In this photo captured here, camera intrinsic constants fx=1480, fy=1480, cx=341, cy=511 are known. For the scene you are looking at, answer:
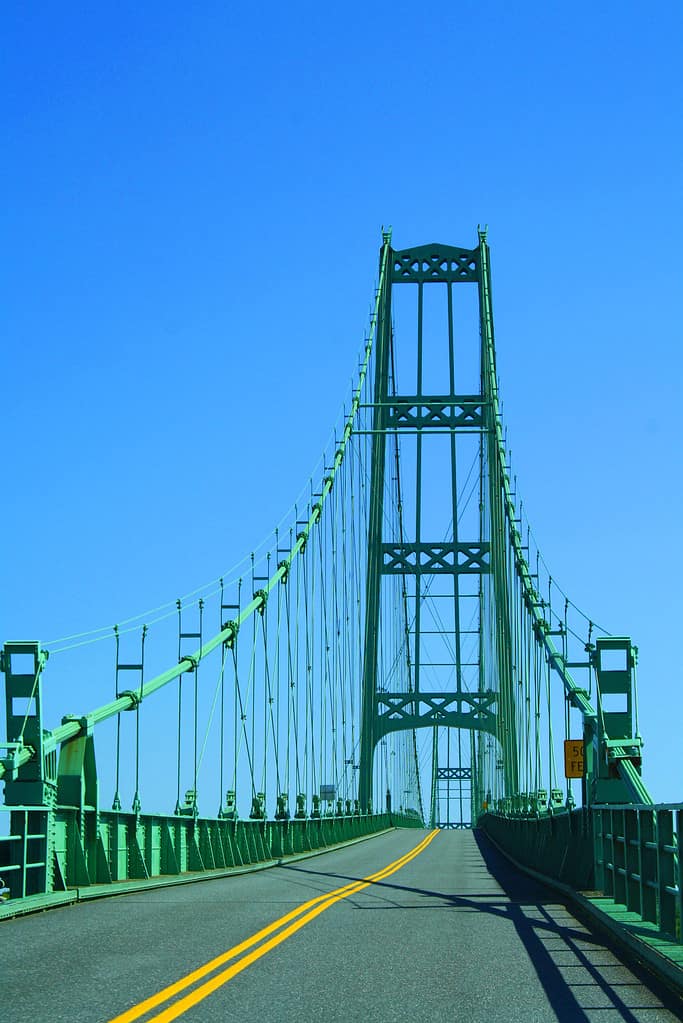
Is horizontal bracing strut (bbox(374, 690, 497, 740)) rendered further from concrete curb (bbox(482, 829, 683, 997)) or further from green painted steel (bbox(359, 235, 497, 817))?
concrete curb (bbox(482, 829, 683, 997))

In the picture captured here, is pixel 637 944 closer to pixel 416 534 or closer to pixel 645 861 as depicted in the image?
pixel 645 861

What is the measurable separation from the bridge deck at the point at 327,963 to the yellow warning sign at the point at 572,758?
221 cm

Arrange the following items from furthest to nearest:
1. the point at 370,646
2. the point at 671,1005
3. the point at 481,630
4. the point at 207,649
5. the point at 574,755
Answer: the point at 481,630 < the point at 370,646 < the point at 207,649 < the point at 574,755 < the point at 671,1005

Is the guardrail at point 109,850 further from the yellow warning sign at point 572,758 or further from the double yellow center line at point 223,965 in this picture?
the yellow warning sign at point 572,758

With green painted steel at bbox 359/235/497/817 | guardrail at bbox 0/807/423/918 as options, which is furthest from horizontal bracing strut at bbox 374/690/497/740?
guardrail at bbox 0/807/423/918

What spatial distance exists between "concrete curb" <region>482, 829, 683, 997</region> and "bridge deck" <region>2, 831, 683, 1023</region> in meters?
0.11

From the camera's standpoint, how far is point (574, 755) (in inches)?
738

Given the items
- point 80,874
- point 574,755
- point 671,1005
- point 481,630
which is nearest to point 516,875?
point 574,755

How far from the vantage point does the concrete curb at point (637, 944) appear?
8719 mm

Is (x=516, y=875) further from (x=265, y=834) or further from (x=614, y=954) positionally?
(x=614, y=954)

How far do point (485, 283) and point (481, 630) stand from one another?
17.5 metres

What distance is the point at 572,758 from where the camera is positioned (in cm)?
1864

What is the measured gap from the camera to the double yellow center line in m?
7.45

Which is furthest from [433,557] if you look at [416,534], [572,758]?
[572,758]
